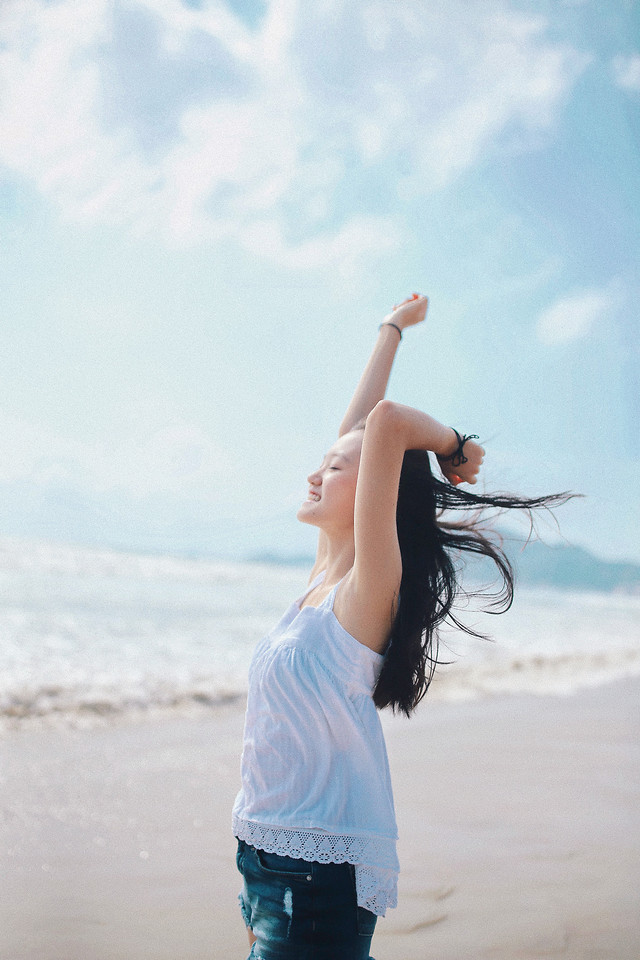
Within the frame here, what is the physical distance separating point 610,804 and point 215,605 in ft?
33.0

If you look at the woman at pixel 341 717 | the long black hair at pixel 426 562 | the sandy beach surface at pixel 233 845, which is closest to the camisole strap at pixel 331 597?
the woman at pixel 341 717

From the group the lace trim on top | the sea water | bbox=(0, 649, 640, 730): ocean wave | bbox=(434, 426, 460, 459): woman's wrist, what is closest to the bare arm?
bbox=(434, 426, 460, 459): woman's wrist

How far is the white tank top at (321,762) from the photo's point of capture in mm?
1586

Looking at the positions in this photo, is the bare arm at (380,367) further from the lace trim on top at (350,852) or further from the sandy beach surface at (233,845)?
the sandy beach surface at (233,845)

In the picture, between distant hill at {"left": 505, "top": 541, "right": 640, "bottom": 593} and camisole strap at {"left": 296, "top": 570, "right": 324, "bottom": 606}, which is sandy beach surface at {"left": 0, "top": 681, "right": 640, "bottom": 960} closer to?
camisole strap at {"left": 296, "top": 570, "right": 324, "bottom": 606}

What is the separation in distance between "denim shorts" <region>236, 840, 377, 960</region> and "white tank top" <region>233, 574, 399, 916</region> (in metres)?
0.03

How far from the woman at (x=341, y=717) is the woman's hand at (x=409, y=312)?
0.76 m

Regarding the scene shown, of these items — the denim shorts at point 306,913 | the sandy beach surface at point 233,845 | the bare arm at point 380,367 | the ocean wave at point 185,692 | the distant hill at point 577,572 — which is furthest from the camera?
the distant hill at point 577,572

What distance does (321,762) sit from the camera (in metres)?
1.65

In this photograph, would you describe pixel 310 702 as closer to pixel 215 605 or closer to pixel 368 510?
pixel 368 510

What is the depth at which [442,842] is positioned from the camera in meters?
3.75

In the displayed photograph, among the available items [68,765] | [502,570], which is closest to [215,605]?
[68,765]

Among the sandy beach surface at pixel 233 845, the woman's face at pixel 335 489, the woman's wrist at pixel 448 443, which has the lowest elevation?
the sandy beach surface at pixel 233 845

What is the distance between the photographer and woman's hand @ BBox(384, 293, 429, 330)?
8.30ft
